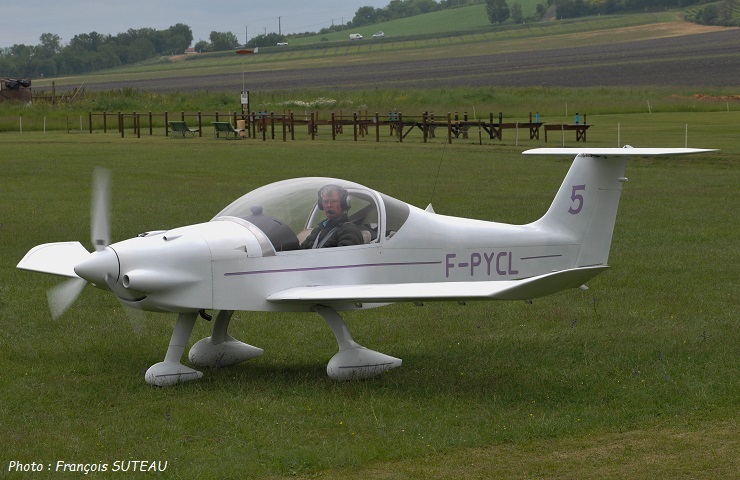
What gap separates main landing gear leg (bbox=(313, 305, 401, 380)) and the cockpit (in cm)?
75

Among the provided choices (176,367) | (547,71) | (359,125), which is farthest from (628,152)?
(547,71)

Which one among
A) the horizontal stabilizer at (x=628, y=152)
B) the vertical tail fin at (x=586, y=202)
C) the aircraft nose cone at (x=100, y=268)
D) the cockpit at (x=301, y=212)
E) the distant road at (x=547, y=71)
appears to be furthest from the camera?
the distant road at (x=547, y=71)

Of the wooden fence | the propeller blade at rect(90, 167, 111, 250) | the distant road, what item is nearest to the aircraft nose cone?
the propeller blade at rect(90, 167, 111, 250)

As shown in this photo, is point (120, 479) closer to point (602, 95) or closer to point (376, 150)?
point (376, 150)

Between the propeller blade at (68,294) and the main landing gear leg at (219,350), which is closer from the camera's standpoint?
the propeller blade at (68,294)

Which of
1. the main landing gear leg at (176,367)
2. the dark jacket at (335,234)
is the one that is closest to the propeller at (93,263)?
the main landing gear leg at (176,367)

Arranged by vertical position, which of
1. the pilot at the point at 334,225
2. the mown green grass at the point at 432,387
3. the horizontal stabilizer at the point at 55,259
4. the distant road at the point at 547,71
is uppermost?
the distant road at the point at 547,71

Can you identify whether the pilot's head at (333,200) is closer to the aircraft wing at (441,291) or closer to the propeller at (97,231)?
the aircraft wing at (441,291)

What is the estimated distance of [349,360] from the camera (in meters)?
9.44

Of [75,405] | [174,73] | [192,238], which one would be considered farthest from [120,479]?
[174,73]

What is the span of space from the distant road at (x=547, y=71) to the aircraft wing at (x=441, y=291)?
3116 inches

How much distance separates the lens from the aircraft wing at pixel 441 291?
8258mm

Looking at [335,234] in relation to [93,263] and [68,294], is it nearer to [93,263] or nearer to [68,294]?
[93,263]

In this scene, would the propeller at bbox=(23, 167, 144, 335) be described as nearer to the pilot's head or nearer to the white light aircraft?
the white light aircraft
